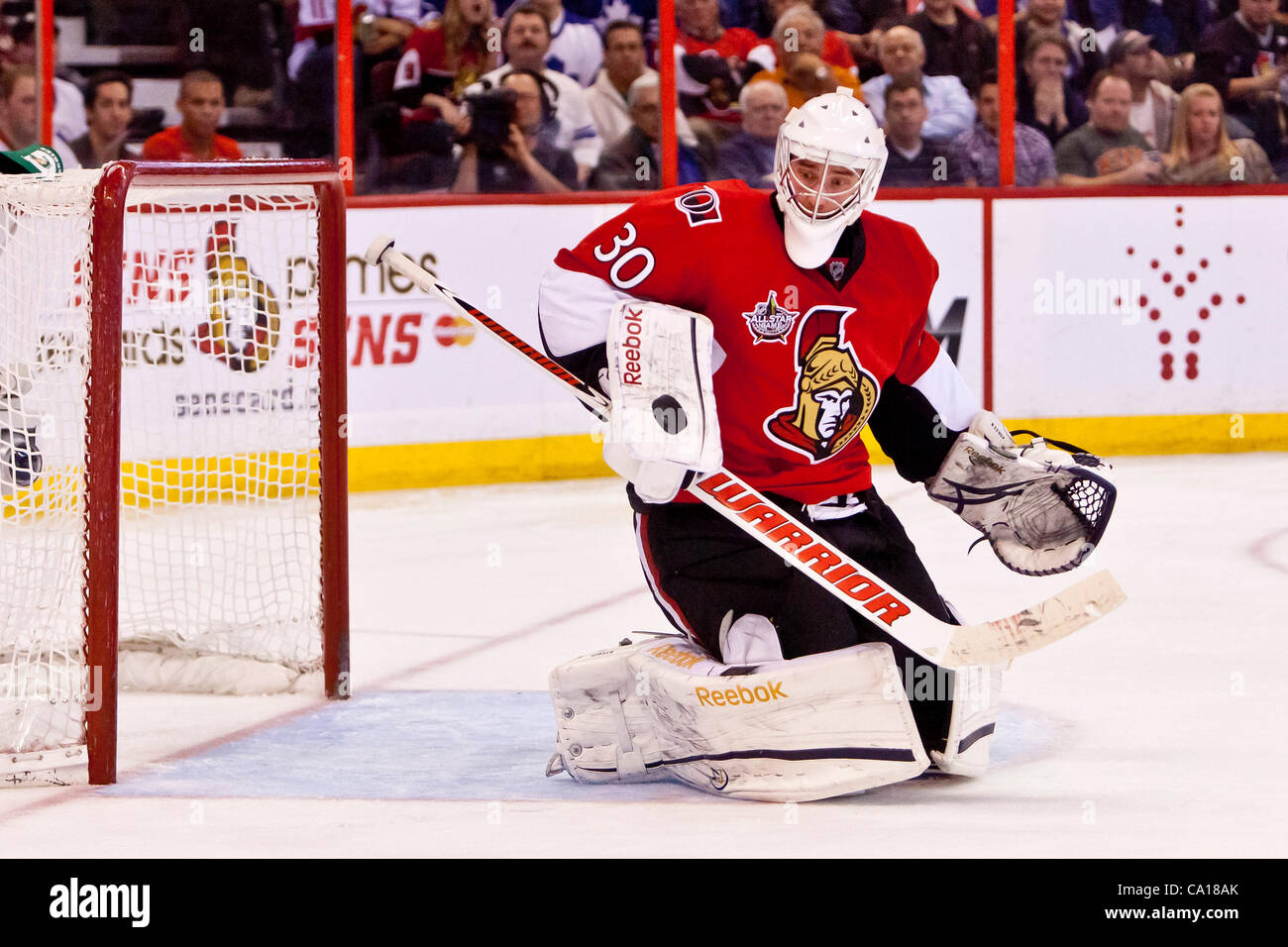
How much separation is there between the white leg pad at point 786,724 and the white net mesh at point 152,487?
882 mm

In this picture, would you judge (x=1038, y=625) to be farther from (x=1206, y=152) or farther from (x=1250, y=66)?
(x=1250, y=66)

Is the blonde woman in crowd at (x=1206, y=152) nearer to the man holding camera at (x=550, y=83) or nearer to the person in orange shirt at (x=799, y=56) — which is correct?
the person in orange shirt at (x=799, y=56)

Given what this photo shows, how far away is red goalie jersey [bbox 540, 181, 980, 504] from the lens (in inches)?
116

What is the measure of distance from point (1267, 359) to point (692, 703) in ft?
15.4

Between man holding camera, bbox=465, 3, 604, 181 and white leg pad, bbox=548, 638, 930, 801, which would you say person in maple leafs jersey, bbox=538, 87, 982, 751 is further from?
man holding camera, bbox=465, 3, 604, 181

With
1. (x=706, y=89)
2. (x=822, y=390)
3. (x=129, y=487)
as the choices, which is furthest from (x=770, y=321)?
(x=706, y=89)

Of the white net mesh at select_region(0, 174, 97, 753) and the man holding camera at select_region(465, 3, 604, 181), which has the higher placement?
the man holding camera at select_region(465, 3, 604, 181)

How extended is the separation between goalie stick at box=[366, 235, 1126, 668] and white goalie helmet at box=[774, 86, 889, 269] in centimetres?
36

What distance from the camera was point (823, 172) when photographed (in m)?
2.89

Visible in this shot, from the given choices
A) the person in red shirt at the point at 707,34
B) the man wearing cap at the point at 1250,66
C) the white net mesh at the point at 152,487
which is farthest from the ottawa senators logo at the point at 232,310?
the man wearing cap at the point at 1250,66

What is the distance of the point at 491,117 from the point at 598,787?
3.90 metres

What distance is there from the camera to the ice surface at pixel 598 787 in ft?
8.43

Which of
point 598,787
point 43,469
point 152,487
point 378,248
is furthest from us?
point 152,487

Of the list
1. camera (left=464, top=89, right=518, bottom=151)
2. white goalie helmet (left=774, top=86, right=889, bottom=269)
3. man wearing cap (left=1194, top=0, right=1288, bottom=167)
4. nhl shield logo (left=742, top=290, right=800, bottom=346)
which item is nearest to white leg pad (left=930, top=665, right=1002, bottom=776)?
nhl shield logo (left=742, top=290, right=800, bottom=346)
